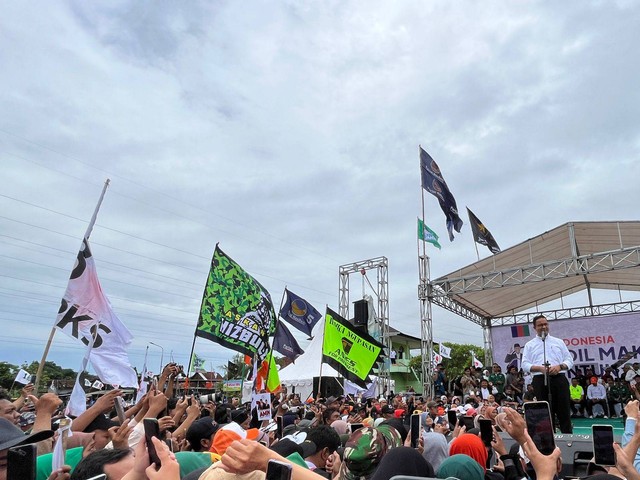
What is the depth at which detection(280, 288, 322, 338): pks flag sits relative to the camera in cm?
1278

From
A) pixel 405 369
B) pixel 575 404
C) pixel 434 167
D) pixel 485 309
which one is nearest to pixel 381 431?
pixel 575 404

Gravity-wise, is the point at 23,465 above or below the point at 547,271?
below

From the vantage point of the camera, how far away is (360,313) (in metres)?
21.5

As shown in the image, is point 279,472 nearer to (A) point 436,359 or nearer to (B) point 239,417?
(B) point 239,417

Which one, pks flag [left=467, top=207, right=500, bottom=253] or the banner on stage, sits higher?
pks flag [left=467, top=207, right=500, bottom=253]

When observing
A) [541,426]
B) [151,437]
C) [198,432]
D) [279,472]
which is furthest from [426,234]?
[279,472]

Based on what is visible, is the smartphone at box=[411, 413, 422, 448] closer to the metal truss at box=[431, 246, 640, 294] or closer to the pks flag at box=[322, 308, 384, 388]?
the pks flag at box=[322, 308, 384, 388]

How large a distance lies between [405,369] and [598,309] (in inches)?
1297

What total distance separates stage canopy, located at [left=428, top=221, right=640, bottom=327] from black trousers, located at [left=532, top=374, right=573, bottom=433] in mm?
10027

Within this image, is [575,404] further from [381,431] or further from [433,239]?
[381,431]

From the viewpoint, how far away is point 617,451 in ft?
7.47

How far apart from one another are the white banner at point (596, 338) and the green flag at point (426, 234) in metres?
5.13

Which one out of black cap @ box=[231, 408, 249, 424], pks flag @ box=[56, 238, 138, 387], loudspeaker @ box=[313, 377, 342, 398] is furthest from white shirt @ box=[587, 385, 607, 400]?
pks flag @ box=[56, 238, 138, 387]

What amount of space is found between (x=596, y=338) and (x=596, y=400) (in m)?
3.72
